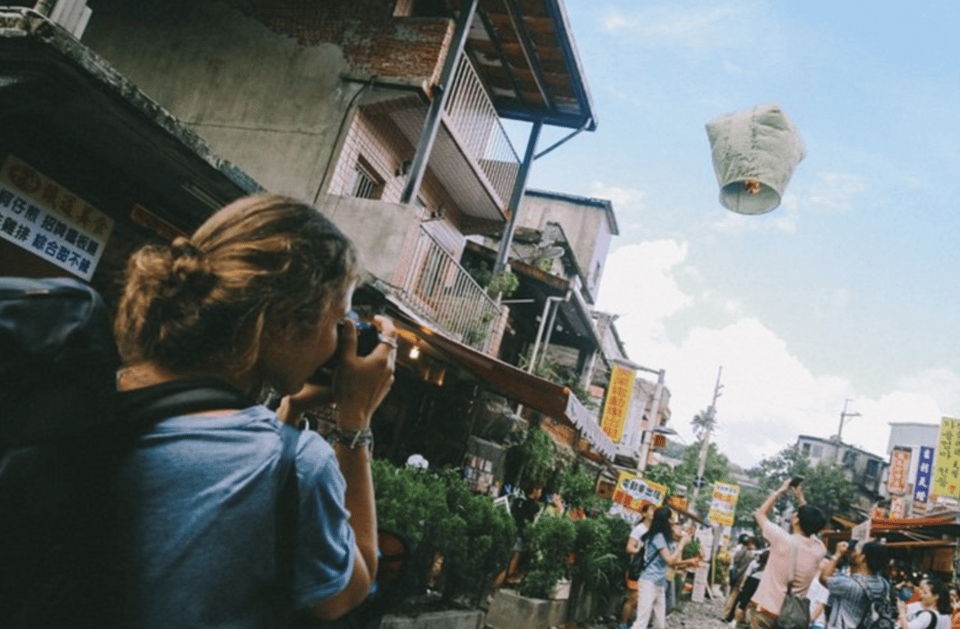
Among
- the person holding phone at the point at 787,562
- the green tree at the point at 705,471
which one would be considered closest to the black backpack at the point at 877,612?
the person holding phone at the point at 787,562

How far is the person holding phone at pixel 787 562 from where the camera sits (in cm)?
557

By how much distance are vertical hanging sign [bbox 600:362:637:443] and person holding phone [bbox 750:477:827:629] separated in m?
12.4

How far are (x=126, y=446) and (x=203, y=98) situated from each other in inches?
437

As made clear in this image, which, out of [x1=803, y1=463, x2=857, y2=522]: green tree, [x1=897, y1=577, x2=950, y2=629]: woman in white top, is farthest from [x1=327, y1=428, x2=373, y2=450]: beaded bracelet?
[x1=803, y1=463, x2=857, y2=522]: green tree

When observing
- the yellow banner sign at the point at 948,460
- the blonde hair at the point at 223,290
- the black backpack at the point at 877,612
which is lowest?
the black backpack at the point at 877,612

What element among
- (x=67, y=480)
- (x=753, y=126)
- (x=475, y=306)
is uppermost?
(x=475, y=306)

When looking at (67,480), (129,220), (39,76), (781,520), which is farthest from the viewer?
(781,520)

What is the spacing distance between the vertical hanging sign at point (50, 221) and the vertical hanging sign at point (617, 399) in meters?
14.9

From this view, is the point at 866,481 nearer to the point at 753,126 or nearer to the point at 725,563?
the point at 725,563

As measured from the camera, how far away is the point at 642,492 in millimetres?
15789

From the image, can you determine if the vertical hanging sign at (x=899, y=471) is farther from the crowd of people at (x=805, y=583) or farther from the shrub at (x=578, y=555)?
the shrub at (x=578, y=555)

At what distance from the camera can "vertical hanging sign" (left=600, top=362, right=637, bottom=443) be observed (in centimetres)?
1809

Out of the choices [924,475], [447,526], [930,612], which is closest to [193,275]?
[447,526]

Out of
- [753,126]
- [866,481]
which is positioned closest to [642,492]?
[753,126]
